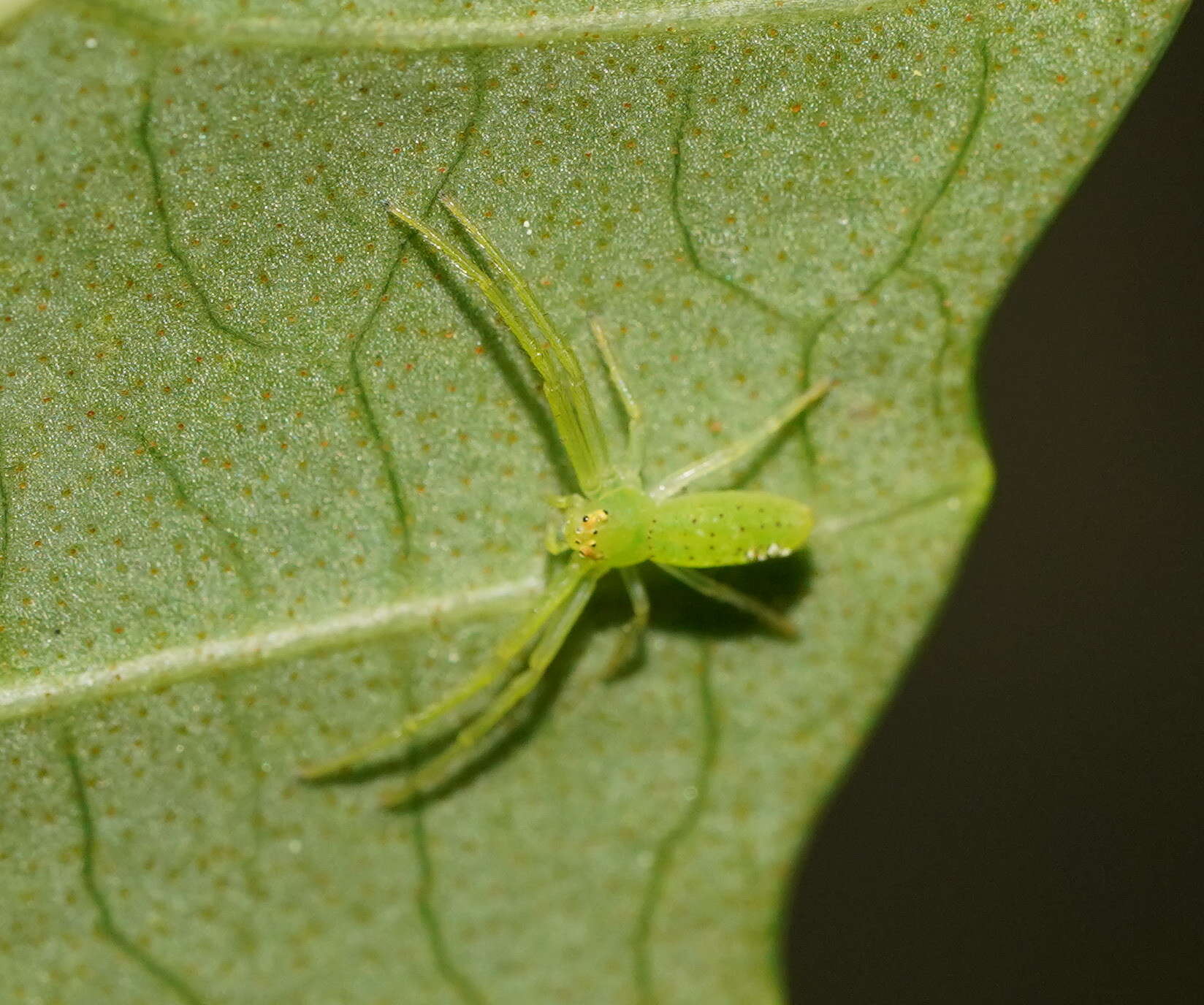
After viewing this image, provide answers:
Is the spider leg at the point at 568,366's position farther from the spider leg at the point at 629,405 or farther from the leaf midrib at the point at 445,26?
the leaf midrib at the point at 445,26

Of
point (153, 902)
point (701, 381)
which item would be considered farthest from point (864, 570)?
point (153, 902)

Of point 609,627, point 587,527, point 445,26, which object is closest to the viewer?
point 445,26

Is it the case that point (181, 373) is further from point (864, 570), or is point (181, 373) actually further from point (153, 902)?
point (864, 570)

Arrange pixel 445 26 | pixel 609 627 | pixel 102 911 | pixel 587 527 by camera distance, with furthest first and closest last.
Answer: pixel 609 627, pixel 102 911, pixel 587 527, pixel 445 26

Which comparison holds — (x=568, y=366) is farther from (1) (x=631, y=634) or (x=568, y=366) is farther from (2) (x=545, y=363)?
(1) (x=631, y=634)

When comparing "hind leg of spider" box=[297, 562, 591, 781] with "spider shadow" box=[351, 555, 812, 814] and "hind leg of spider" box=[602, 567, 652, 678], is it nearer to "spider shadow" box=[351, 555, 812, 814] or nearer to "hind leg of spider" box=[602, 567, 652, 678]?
"spider shadow" box=[351, 555, 812, 814]

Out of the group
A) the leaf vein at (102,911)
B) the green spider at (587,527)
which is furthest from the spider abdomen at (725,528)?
the leaf vein at (102,911)

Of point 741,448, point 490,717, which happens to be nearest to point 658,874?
point 490,717
